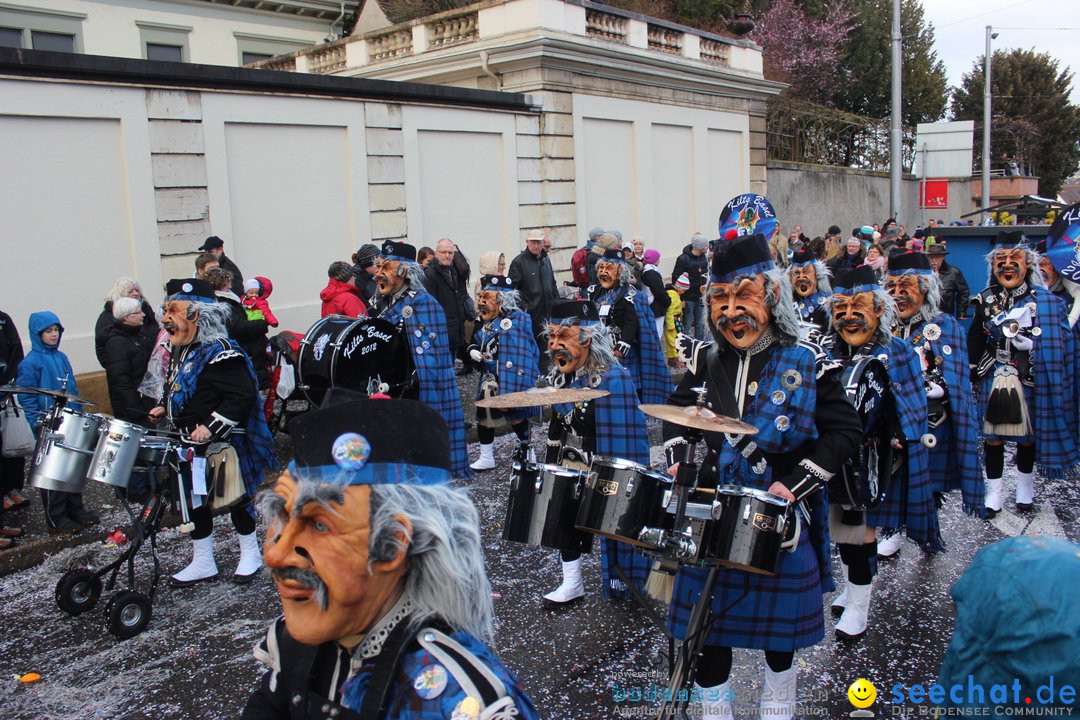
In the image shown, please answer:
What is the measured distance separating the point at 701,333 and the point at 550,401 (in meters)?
10.9

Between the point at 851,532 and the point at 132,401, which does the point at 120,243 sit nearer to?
the point at 132,401

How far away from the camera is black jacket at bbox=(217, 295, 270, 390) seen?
22.5 feet

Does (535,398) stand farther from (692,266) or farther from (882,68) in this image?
(882,68)

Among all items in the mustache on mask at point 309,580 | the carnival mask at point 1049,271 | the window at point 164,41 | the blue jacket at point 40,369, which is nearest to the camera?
the mustache on mask at point 309,580

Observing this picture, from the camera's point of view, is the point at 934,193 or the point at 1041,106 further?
the point at 1041,106

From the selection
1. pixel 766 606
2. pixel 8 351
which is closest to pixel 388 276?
pixel 8 351

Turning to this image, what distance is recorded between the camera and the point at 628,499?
11.6 feet

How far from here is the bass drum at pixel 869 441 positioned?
4383mm

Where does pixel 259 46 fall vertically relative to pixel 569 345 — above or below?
above

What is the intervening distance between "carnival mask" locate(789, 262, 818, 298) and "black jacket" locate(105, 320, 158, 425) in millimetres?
5294

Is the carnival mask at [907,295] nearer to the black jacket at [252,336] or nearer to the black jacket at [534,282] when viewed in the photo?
the black jacket at [252,336]

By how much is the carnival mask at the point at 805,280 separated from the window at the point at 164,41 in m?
17.1

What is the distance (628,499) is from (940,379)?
3.03m

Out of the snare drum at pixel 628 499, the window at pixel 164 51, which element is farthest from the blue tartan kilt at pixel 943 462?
the window at pixel 164 51
